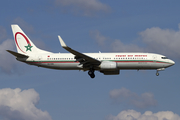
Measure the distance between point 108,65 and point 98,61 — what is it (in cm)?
193

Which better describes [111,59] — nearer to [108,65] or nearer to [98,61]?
[108,65]

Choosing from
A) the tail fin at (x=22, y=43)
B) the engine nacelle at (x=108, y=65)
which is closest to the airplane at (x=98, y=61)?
the engine nacelle at (x=108, y=65)

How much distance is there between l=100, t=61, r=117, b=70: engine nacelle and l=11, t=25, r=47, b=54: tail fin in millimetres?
12428

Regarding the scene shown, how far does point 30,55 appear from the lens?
204 feet

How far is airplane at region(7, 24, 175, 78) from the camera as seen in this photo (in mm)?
58594

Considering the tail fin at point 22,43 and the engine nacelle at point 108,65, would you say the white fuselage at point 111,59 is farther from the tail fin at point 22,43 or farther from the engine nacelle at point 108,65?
the tail fin at point 22,43

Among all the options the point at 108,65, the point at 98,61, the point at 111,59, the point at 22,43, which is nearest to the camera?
the point at 108,65

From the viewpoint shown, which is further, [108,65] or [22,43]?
[22,43]

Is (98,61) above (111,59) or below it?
below

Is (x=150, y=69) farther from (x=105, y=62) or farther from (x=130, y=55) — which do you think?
(x=105, y=62)

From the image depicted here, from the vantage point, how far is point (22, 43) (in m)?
64.9

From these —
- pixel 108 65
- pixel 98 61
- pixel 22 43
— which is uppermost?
pixel 22 43

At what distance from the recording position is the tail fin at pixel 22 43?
64.1 meters

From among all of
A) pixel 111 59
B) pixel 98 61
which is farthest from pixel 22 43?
pixel 111 59
